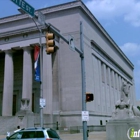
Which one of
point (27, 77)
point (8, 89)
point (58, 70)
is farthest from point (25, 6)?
point (8, 89)

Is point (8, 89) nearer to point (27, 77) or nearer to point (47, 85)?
point (27, 77)

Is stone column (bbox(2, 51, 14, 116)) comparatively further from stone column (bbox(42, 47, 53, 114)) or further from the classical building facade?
stone column (bbox(42, 47, 53, 114))

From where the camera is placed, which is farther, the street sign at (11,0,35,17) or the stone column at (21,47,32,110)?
the stone column at (21,47,32,110)

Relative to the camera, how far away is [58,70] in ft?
135

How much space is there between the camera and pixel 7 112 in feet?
128

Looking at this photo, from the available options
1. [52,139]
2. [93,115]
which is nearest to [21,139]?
[52,139]

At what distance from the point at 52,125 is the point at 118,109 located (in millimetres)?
18982

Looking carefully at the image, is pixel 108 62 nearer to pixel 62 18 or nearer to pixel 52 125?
pixel 62 18

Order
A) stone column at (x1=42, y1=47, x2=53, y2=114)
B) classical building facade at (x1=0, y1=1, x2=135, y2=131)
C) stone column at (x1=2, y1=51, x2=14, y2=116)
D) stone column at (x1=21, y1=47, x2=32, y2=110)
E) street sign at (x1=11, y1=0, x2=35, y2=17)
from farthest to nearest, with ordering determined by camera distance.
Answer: stone column at (x1=2, y1=51, x2=14, y2=116), classical building facade at (x1=0, y1=1, x2=135, y2=131), stone column at (x1=21, y1=47, x2=32, y2=110), stone column at (x1=42, y1=47, x2=53, y2=114), street sign at (x1=11, y1=0, x2=35, y2=17)

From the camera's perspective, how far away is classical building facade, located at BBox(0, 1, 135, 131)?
38.7 meters

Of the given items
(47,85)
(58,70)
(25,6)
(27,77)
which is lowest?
(47,85)

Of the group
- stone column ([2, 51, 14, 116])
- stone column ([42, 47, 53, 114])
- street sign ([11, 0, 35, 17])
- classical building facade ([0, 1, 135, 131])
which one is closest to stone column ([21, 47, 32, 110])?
classical building facade ([0, 1, 135, 131])

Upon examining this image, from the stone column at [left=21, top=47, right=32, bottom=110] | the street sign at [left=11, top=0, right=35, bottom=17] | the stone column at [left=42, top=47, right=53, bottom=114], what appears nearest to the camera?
the street sign at [left=11, top=0, right=35, bottom=17]

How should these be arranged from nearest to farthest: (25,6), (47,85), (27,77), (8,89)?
1. (25,6)
2. (47,85)
3. (27,77)
4. (8,89)
